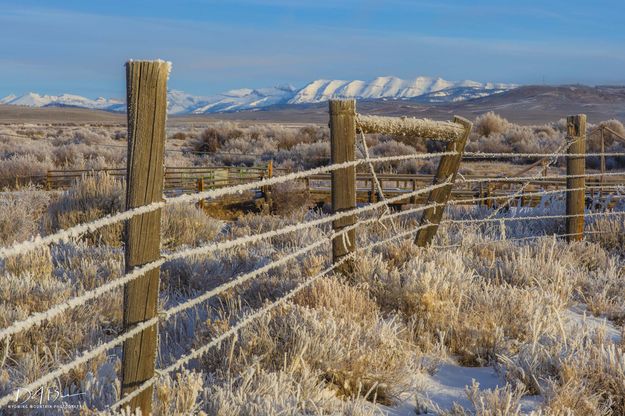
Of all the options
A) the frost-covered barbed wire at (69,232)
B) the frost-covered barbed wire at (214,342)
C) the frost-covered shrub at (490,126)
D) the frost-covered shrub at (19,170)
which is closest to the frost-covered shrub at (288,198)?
the frost-covered shrub at (19,170)

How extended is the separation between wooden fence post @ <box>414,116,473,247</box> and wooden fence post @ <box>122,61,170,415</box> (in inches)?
158

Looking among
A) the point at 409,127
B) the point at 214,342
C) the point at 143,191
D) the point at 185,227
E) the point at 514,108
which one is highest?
the point at 514,108

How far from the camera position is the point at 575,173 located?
7.91 m

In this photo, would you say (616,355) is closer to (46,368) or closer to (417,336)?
(417,336)

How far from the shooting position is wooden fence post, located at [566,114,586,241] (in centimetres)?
789

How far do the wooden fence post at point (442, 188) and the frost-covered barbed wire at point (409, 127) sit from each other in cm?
8

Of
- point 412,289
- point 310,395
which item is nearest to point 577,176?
A: point 412,289

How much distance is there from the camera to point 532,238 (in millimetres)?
8047

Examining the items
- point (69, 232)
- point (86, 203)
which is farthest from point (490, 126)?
point (69, 232)

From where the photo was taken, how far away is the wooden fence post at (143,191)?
276 cm

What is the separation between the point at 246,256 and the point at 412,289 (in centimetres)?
244

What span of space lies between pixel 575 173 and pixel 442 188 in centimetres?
225

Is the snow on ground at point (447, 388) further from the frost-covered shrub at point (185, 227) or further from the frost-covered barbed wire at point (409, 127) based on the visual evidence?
the frost-covered shrub at point (185, 227)

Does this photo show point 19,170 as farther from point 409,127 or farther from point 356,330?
point 356,330
